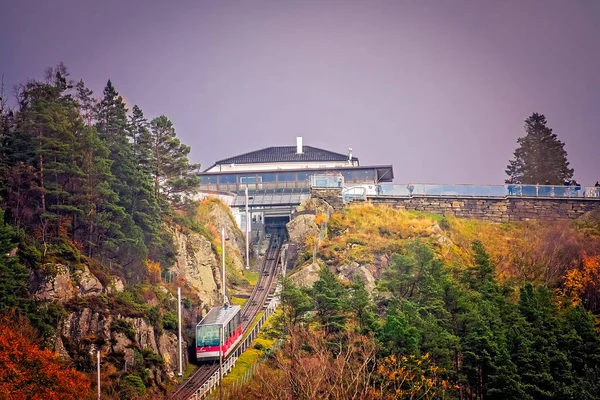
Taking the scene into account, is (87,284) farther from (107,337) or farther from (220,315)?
(220,315)

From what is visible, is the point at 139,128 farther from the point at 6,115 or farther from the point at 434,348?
the point at 434,348

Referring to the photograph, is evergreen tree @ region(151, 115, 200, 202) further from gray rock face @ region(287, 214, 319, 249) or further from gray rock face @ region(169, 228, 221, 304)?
gray rock face @ region(287, 214, 319, 249)

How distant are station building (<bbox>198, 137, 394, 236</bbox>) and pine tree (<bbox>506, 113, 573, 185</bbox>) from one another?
46.7ft

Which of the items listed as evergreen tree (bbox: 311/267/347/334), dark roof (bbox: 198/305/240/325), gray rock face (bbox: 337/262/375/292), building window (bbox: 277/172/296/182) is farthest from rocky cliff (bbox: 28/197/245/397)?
building window (bbox: 277/172/296/182)

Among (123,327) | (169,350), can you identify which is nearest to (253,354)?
(169,350)

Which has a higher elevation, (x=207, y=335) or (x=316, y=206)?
(x=316, y=206)

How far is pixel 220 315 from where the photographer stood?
203 ft

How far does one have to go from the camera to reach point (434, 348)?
49375mm

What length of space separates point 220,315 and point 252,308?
1147 centimetres

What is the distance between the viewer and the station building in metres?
89.7

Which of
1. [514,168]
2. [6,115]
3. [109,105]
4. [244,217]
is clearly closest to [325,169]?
[244,217]

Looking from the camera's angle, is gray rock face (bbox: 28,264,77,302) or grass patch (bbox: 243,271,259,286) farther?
grass patch (bbox: 243,271,259,286)

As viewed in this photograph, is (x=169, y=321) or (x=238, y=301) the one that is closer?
(x=169, y=321)

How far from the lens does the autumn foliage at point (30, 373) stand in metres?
43.8
